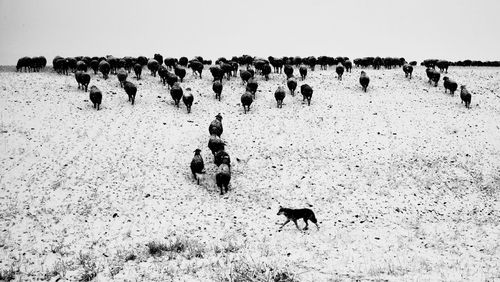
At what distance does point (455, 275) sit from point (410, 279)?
1650 mm

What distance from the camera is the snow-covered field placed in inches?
436

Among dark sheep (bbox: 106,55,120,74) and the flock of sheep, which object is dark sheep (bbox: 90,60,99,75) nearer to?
the flock of sheep

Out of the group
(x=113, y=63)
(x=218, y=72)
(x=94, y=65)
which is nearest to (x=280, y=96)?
(x=218, y=72)

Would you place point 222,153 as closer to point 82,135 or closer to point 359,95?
point 82,135

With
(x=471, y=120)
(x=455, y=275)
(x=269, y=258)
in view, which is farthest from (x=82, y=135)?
(x=471, y=120)

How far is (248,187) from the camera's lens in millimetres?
18672

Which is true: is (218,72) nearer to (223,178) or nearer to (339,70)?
(339,70)

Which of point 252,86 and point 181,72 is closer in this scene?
point 252,86

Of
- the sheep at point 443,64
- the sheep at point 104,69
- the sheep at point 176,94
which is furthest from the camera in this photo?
the sheep at point 443,64

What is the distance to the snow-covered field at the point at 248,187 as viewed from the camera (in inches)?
436

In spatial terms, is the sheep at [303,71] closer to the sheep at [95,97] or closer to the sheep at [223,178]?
the sheep at [95,97]

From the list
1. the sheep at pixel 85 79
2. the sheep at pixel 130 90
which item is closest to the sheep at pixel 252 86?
the sheep at pixel 130 90

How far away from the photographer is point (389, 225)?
15281mm

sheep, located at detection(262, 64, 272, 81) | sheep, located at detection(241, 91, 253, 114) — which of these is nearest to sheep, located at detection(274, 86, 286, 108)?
sheep, located at detection(241, 91, 253, 114)
